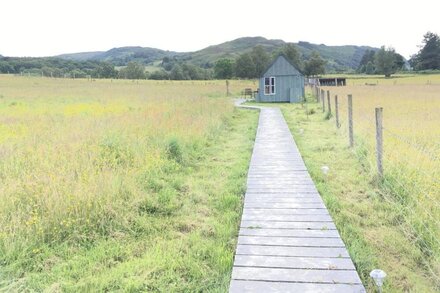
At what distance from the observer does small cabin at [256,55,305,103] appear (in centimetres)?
2524

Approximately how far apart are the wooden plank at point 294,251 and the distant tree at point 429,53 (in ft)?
301

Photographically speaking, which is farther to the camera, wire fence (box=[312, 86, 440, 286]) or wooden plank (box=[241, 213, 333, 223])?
wooden plank (box=[241, 213, 333, 223])

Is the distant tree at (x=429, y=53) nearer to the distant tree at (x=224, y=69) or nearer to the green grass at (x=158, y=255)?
the distant tree at (x=224, y=69)

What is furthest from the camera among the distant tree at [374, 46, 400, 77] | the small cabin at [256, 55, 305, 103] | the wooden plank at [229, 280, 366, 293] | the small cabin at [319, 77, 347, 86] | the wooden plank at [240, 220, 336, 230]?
the distant tree at [374, 46, 400, 77]

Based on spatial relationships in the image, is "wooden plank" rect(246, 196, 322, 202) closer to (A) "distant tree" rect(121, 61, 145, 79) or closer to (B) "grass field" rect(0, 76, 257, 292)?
(B) "grass field" rect(0, 76, 257, 292)

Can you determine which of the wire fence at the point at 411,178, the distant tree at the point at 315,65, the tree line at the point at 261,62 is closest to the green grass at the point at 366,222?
the wire fence at the point at 411,178

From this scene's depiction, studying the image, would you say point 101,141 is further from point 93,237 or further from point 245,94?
point 245,94

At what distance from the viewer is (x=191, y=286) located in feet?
10.0

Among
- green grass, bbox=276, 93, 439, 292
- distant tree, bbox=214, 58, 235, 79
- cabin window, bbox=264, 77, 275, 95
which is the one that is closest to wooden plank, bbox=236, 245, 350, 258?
green grass, bbox=276, 93, 439, 292

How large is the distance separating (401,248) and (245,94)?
1148 inches

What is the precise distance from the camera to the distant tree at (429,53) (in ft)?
260

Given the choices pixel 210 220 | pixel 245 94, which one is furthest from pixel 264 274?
pixel 245 94

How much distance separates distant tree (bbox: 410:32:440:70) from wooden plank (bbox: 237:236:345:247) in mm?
91553

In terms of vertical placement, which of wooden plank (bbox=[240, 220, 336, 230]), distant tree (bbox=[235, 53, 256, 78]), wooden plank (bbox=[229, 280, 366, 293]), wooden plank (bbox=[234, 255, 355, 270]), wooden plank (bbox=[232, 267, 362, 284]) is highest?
distant tree (bbox=[235, 53, 256, 78])
